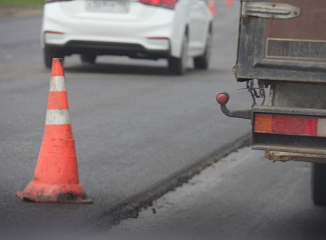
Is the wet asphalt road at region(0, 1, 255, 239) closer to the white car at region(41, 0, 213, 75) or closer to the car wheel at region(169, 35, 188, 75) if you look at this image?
the car wheel at region(169, 35, 188, 75)

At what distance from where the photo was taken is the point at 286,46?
18.4 feet

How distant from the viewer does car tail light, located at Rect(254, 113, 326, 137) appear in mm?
5465

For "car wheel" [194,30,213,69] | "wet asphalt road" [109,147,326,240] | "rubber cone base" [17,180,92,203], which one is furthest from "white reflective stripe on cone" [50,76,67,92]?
"car wheel" [194,30,213,69]

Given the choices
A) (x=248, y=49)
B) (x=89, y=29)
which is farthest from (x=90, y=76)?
(x=248, y=49)

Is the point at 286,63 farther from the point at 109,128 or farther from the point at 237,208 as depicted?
the point at 109,128

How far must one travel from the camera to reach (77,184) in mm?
6426

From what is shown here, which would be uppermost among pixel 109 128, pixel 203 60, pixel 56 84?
pixel 56 84

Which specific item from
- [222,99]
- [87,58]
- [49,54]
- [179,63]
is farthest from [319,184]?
[87,58]

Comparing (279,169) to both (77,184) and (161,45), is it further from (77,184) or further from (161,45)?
(161,45)

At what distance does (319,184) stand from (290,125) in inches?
61.4

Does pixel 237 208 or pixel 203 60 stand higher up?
pixel 237 208

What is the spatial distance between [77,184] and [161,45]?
7.96 meters

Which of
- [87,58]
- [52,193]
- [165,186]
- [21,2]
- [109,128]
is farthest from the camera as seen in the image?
[21,2]

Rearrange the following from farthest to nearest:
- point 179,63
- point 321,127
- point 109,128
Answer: point 179,63 < point 109,128 < point 321,127
